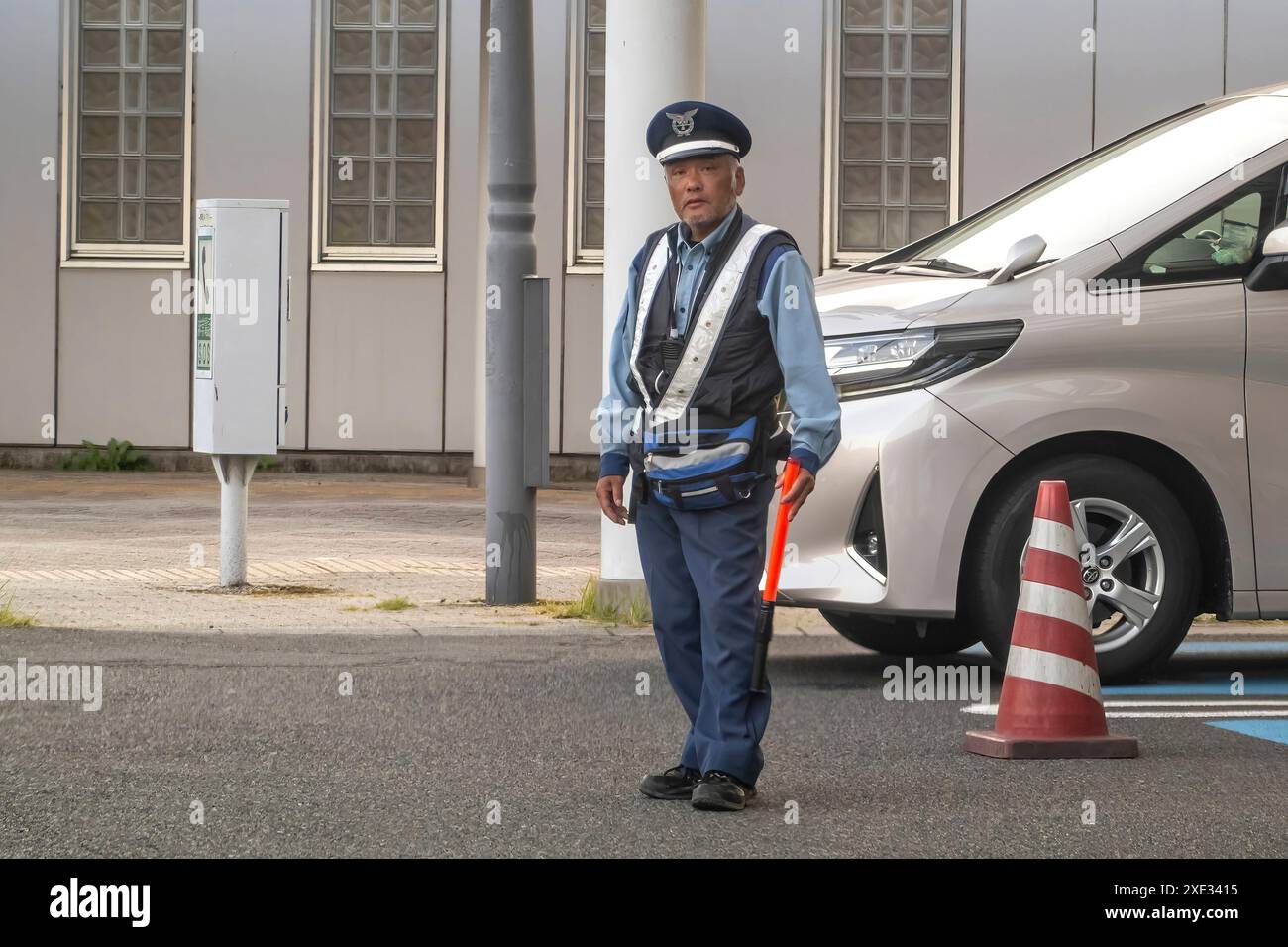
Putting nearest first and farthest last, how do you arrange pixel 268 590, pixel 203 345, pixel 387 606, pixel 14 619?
pixel 14 619, pixel 387 606, pixel 268 590, pixel 203 345

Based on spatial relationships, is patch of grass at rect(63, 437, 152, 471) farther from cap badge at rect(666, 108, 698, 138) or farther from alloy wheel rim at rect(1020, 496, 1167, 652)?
cap badge at rect(666, 108, 698, 138)

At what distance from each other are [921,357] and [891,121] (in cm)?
1134

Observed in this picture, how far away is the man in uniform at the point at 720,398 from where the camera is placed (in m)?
5.58

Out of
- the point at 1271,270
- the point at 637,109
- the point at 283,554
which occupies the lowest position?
the point at 283,554

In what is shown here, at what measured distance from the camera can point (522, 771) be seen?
6.28 metres

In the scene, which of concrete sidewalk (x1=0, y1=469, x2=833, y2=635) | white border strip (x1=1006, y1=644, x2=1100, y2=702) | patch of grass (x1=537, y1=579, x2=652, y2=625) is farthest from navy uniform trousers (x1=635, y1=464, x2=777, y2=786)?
patch of grass (x1=537, y1=579, x2=652, y2=625)

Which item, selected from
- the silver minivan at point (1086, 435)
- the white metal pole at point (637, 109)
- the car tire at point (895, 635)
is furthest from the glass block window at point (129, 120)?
the silver minivan at point (1086, 435)

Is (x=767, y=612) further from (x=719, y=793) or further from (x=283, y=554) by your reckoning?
(x=283, y=554)

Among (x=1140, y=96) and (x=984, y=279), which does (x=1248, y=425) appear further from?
(x=1140, y=96)

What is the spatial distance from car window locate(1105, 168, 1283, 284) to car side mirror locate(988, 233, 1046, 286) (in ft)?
0.94

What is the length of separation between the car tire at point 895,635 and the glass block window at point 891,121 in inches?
401

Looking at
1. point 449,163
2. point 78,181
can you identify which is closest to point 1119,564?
point 449,163
